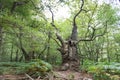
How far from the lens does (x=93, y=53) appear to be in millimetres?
27375

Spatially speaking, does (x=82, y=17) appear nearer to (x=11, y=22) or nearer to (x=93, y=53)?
(x=93, y=53)

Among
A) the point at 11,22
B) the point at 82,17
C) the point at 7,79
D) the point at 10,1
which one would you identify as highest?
the point at 82,17

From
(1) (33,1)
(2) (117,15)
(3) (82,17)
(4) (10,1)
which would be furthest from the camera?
(3) (82,17)

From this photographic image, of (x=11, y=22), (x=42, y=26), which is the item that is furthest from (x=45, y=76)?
(x=42, y=26)

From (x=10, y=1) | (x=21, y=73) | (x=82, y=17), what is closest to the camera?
(x=21, y=73)

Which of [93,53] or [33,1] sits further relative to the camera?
[93,53]

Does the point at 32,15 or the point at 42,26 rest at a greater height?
the point at 32,15

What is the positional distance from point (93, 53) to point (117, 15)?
9304 millimetres

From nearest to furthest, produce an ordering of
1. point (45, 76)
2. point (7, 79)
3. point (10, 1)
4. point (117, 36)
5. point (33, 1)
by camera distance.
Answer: point (7, 79) → point (45, 76) → point (10, 1) → point (33, 1) → point (117, 36)

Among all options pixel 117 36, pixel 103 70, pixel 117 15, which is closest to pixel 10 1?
pixel 103 70

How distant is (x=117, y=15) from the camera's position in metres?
19.3

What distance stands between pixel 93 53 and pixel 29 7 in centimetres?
1647

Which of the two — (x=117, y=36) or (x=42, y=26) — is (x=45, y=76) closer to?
(x=42, y=26)

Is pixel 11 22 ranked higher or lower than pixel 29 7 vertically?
lower
